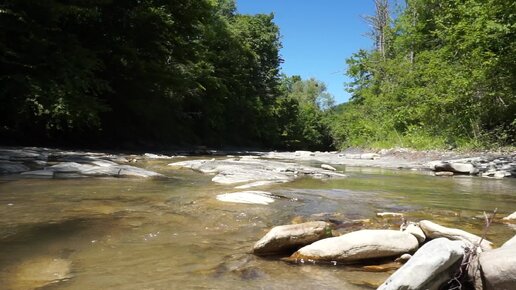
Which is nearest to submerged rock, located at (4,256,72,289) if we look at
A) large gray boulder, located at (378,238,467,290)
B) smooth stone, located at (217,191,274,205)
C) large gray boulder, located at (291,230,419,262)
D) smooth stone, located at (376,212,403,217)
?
large gray boulder, located at (291,230,419,262)

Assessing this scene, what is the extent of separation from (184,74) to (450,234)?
24.0 meters

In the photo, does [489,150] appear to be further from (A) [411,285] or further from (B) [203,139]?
(B) [203,139]

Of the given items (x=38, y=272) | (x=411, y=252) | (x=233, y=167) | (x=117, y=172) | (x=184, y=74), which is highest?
(x=184, y=74)

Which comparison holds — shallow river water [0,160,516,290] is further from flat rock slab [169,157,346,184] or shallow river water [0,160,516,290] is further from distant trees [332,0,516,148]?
distant trees [332,0,516,148]

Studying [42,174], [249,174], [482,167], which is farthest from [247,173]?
[482,167]

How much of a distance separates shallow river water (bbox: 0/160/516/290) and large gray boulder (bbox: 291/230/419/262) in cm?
15

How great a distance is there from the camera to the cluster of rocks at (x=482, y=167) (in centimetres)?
1084

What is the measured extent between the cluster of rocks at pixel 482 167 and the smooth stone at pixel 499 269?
30.5ft

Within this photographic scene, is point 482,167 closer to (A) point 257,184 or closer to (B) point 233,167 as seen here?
(B) point 233,167

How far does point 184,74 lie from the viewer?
26172mm

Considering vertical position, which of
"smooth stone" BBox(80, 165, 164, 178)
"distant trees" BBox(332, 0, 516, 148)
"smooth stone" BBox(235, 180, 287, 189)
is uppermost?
"distant trees" BBox(332, 0, 516, 148)

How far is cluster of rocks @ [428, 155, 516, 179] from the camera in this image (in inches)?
427

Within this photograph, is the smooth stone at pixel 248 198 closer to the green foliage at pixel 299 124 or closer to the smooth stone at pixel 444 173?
the smooth stone at pixel 444 173

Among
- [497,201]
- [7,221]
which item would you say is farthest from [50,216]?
[497,201]
